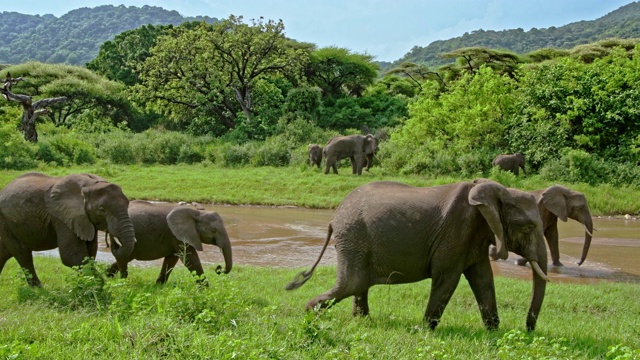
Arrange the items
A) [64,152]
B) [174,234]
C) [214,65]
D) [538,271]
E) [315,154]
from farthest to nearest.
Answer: [214,65] < [64,152] < [315,154] < [174,234] < [538,271]

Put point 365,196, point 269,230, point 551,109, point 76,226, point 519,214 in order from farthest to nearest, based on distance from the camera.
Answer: point 551,109, point 269,230, point 76,226, point 365,196, point 519,214

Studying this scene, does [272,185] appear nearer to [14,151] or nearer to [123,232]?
[14,151]

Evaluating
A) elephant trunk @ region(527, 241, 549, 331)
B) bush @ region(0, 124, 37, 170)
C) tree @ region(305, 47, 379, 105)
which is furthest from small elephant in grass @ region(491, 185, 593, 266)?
tree @ region(305, 47, 379, 105)

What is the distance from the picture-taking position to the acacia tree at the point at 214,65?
33.8m

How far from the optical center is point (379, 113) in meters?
39.0

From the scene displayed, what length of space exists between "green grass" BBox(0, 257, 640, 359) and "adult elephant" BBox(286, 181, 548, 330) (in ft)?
1.41

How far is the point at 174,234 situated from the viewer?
8.48 m

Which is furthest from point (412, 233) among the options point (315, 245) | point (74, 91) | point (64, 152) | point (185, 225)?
point (74, 91)

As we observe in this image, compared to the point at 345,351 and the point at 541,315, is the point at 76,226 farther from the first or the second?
the point at 541,315

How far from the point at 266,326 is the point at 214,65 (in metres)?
30.3

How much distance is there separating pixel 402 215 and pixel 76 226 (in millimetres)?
4106

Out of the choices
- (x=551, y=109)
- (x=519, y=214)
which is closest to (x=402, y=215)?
(x=519, y=214)

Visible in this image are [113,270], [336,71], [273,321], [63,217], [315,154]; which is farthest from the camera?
[336,71]

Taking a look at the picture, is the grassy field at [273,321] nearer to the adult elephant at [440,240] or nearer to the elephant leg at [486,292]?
the elephant leg at [486,292]
